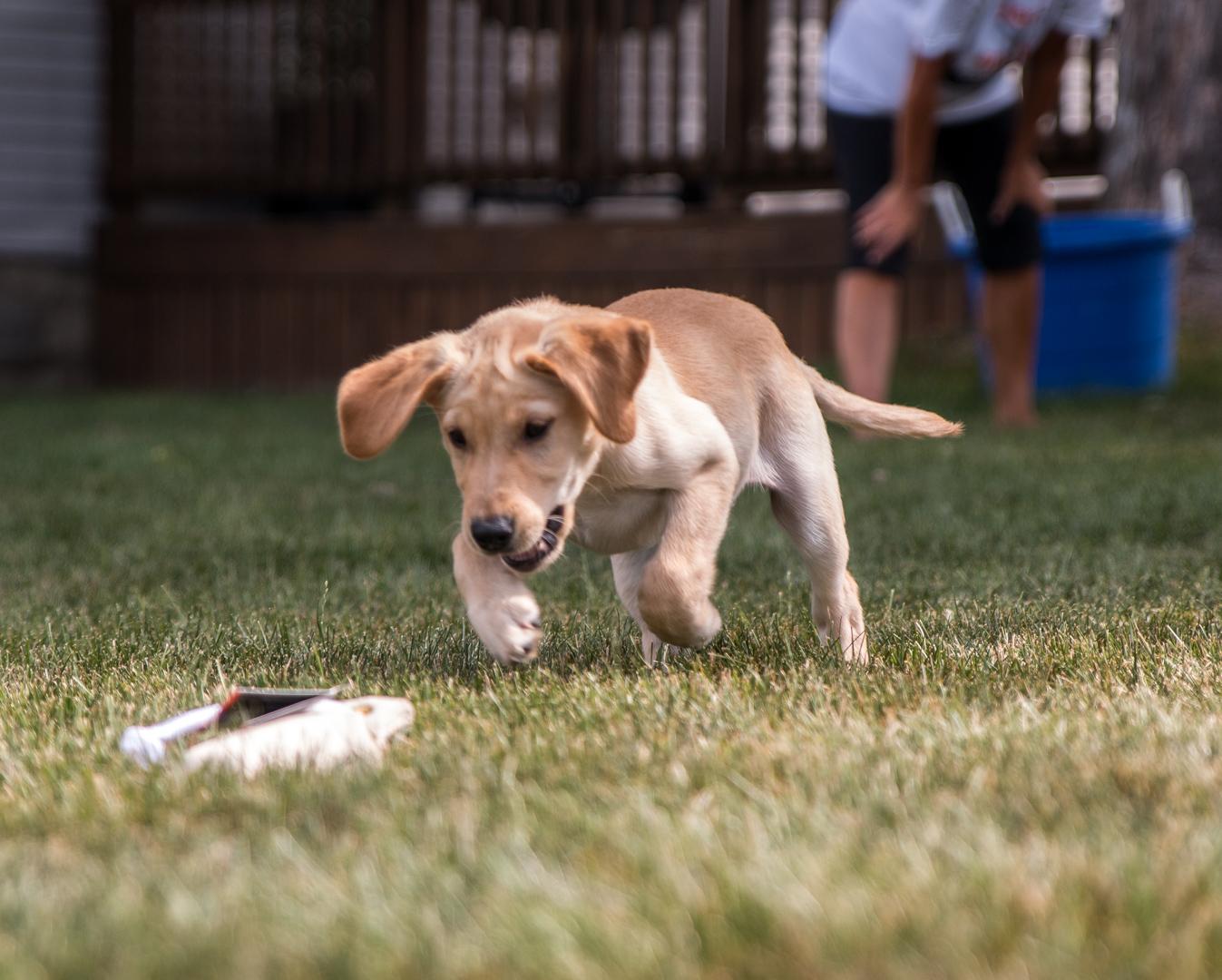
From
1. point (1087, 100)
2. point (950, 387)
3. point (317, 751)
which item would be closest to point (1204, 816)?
point (317, 751)

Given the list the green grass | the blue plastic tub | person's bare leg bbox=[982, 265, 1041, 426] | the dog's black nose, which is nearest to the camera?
the green grass

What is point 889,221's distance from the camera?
6.16 m

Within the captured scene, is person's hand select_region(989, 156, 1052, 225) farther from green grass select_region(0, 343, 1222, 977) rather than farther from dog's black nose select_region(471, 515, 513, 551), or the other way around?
dog's black nose select_region(471, 515, 513, 551)

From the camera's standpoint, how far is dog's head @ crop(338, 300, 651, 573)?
2537 millimetres

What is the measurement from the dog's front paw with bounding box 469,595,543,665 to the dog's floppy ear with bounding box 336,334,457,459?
1.10 feet

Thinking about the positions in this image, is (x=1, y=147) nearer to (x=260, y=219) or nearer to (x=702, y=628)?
(x=260, y=219)

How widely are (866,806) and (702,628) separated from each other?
95 cm

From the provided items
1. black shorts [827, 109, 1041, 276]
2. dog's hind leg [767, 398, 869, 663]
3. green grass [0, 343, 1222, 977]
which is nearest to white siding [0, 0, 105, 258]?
black shorts [827, 109, 1041, 276]

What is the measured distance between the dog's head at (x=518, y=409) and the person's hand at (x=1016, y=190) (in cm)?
430

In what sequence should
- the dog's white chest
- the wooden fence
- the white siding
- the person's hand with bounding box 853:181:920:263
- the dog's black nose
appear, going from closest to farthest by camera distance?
the dog's black nose
the dog's white chest
the person's hand with bounding box 853:181:920:263
the wooden fence
the white siding

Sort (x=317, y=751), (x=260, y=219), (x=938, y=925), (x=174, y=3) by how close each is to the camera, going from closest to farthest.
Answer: (x=938, y=925)
(x=317, y=751)
(x=174, y=3)
(x=260, y=219)

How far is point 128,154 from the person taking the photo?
38.3 ft

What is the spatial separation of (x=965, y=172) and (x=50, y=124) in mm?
7770

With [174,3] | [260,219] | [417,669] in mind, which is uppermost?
[174,3]
